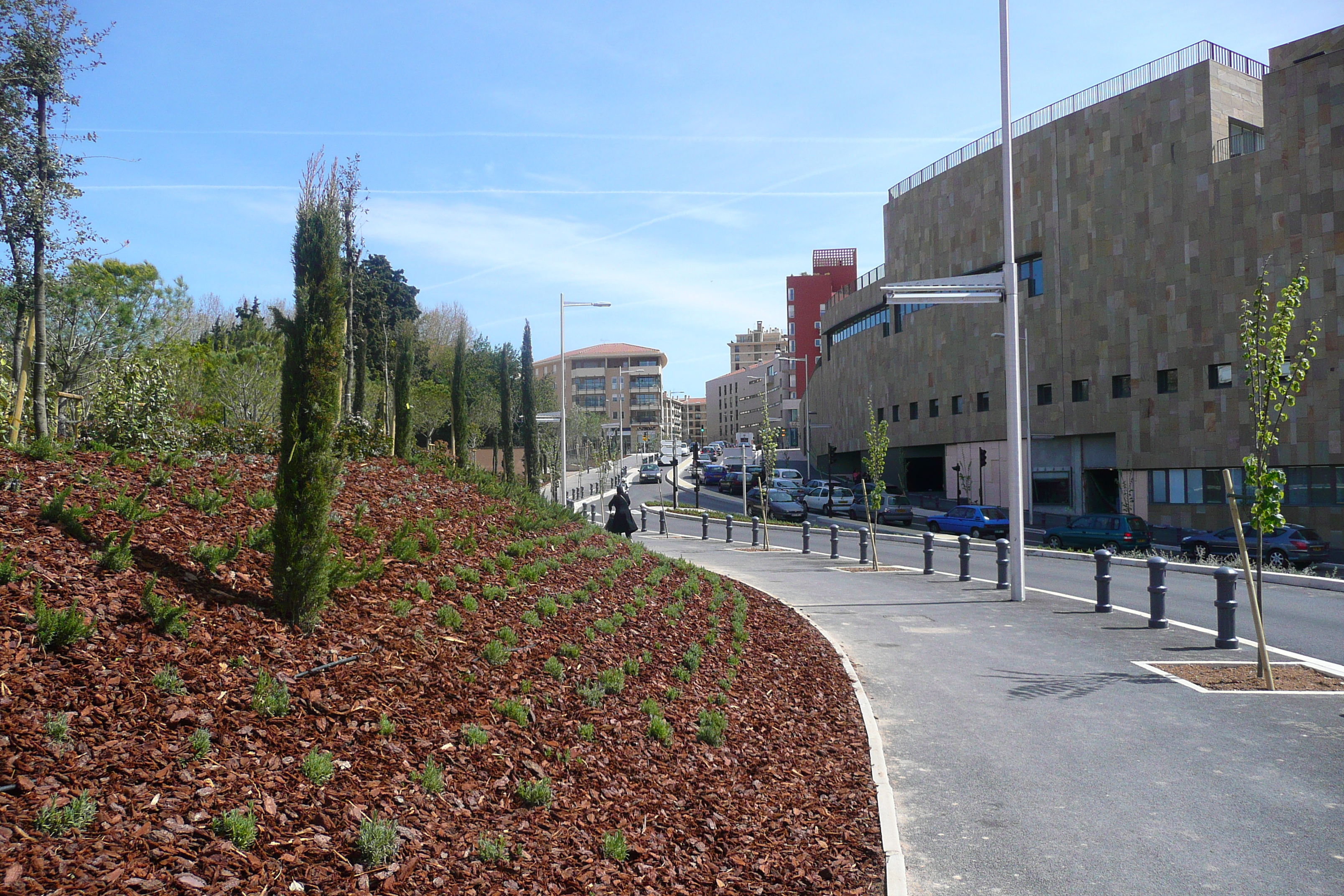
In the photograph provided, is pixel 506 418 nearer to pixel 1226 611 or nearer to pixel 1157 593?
pixel 1157 593

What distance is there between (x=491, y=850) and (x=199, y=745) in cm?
148

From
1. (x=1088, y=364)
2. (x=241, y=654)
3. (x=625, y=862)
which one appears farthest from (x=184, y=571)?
(x=1088, y=364)

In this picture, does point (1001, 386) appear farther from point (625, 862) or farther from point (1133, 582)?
point (625, 862)

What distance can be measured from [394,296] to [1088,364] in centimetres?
4031

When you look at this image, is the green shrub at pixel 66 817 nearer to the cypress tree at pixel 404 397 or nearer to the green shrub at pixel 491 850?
the green shrub at pixel 491 850

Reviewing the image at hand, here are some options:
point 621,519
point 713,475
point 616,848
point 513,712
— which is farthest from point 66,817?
point 713,475

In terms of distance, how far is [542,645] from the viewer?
7.16m

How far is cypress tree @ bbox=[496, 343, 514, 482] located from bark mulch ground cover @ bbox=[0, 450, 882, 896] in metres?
17.4

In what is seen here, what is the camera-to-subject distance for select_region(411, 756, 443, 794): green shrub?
452cm

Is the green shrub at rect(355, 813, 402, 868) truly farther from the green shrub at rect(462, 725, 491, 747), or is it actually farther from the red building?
the red building

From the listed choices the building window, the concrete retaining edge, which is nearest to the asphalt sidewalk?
the concrete retaining edge

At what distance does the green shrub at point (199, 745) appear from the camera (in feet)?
13.5

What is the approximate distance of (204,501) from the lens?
7.62m

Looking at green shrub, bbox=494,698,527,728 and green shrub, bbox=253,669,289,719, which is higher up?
green shrub, bbox=253,669,289,719
